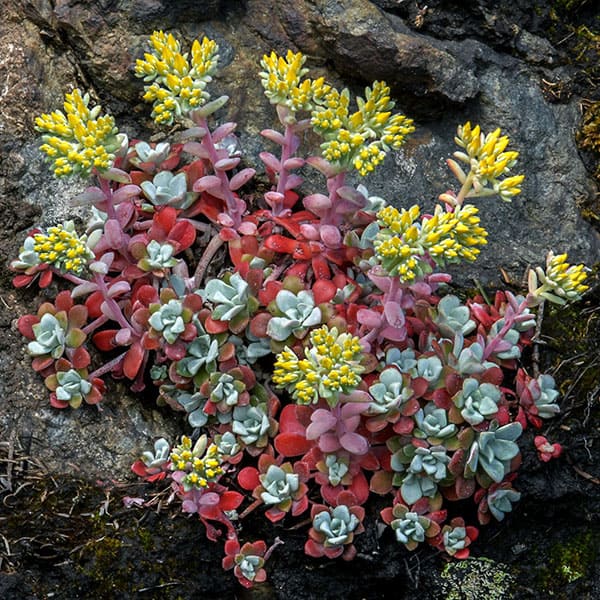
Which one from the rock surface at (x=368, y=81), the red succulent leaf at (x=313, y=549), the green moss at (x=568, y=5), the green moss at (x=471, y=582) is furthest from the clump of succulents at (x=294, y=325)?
the green moss at (x=568, y=5)

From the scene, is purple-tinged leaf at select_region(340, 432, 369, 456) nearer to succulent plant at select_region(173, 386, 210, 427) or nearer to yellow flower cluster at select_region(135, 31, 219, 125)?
succulent plant at select_region(173, 386, 210, 427)

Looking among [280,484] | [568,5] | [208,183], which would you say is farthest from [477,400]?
[568,5]

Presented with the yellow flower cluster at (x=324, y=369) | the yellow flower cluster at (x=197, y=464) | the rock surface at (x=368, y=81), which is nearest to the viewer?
the yellow flower cluster at (x=324, y=369)

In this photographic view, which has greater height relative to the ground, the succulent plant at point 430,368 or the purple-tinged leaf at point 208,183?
the purple-tinged leaf at point 208,183

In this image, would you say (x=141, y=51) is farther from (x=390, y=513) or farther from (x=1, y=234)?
(x=390, y=513)

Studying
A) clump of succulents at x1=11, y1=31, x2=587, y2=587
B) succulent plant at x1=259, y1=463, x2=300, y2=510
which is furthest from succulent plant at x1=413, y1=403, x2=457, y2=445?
succulent plant at x1=259, y1=463, x2=300, y2=510

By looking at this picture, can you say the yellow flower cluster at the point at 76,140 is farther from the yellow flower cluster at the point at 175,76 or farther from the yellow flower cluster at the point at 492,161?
the yellow flower cluster at the point at 492,161

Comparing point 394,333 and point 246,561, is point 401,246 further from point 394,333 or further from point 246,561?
point 246,561
